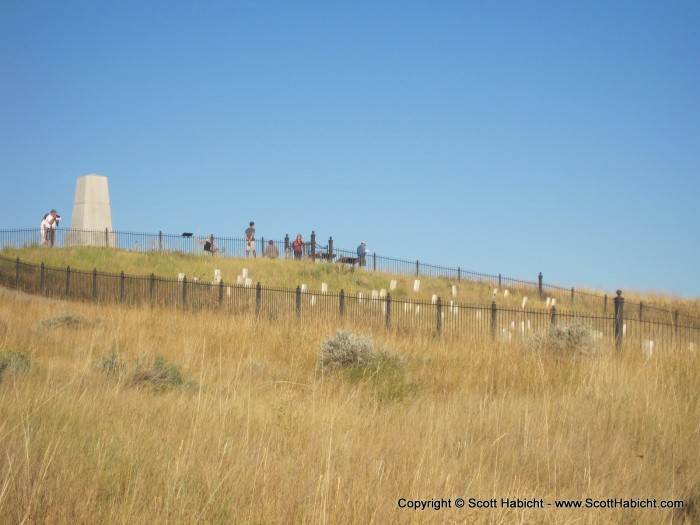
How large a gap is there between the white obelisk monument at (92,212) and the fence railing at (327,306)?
5.44 metres

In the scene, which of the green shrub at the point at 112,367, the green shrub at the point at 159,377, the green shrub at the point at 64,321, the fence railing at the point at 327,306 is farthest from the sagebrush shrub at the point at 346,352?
the green shrub at the point at 64,321

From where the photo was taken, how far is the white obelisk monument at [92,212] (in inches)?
1398

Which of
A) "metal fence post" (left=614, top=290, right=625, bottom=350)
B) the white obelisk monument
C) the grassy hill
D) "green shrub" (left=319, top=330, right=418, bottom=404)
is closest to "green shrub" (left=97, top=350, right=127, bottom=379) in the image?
"green shrub" (left=319, top=330, right=418, bottom=404)

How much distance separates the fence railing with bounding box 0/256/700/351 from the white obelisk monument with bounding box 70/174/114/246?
17.8 ft

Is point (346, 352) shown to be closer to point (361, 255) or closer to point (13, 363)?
point (13, 363)

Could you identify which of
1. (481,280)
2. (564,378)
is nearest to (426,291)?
(481,280)

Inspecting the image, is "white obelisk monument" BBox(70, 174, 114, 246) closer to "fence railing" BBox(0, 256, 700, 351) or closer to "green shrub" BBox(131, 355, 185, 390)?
"fence railing" BBox(0, 256, 700, 351)

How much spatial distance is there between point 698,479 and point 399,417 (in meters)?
2.65

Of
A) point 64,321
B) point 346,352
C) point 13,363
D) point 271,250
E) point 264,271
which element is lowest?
point 64,321

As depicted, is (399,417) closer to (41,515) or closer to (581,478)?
(581,478)

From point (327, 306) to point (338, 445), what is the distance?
48.5ft

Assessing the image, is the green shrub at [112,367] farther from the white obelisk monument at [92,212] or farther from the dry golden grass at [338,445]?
the white obelisk monument at [92,212]

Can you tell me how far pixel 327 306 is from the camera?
66.8 ft

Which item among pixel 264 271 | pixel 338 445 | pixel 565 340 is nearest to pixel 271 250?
pixel 264 271
